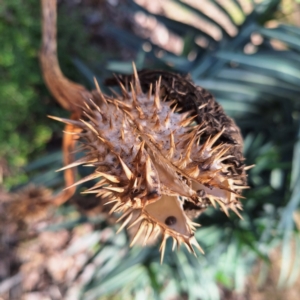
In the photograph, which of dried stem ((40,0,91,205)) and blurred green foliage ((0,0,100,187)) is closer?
dried stem ((40,0,91,205))

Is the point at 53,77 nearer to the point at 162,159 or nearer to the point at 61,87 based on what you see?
the point at 61,87

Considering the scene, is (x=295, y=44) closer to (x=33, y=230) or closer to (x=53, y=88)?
(x=53, y=88)

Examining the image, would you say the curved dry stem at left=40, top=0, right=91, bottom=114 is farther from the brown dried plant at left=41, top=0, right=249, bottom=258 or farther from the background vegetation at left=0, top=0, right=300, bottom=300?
the background vegetation at left=0, top=0, right=300, bottom=300

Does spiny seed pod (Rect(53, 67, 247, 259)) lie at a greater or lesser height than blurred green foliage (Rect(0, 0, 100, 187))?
greater

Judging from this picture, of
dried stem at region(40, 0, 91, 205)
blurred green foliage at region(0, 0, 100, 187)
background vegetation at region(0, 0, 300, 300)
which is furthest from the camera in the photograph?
blurred green foliage at region(0, 0, 100, 187)

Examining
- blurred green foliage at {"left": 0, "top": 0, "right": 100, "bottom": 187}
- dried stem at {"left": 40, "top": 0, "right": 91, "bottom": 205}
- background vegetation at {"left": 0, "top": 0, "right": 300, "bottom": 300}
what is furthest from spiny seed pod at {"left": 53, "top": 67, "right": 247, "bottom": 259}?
blurred green foliage at {"left": 0, "top": 0, "right": 100, "bottom": 187}

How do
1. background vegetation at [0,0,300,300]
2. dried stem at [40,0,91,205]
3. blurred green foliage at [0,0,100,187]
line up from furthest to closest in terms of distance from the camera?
1. blurred green foliage at [0,0,100,187]
2. background vegetation at [0,0,300,300]
3. dried stem at [40,0,91,205]

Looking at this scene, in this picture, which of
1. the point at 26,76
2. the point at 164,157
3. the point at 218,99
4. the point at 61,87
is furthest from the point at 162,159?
the point at 26,76
